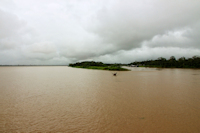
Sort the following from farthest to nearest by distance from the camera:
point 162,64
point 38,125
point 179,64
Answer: point 162,64, point 179,64, point 38,125

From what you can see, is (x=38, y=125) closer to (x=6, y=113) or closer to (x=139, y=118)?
(x=6, y=113)

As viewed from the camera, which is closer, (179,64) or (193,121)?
(193,121)

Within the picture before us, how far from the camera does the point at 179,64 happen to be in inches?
3442

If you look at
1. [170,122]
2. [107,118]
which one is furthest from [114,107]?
[170,122]

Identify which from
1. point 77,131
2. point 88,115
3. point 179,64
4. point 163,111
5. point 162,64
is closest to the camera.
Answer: point 77,131

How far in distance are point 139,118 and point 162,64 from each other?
106m

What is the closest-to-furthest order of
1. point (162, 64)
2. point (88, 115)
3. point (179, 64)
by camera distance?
1. point (88, 115)
2. point (179, 64)
3. point (162, 64)

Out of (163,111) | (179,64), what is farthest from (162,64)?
(163,111)

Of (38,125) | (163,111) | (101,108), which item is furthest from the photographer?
(101,108)

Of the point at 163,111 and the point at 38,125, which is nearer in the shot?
the point at 38,125

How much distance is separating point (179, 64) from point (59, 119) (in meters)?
104

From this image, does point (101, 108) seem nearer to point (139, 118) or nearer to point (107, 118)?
point (107, 118)

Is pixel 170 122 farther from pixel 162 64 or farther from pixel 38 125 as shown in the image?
pixel 162 64

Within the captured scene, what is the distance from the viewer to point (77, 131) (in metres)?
4.67
